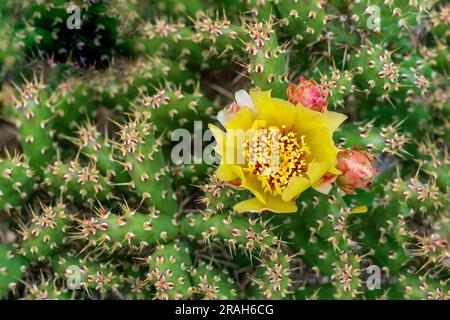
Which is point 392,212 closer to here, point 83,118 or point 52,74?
point 83,118

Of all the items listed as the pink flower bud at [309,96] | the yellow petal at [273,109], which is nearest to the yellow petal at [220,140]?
the yellow petal at [273,109]

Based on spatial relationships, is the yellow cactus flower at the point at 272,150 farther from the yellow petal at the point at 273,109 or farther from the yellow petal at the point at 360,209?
the yellow petal at the point at 360,209

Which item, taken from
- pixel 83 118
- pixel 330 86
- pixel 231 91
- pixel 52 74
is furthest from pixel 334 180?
pixel 52 74

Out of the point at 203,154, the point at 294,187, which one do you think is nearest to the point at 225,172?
the point at 294,187

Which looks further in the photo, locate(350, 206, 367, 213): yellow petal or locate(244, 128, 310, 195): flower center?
locate(350, 206, 367, 213): yellow petal

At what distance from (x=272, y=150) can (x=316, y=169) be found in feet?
0.54

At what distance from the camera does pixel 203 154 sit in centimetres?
249

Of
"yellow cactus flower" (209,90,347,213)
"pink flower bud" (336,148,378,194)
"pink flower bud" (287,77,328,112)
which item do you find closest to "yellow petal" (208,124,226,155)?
"yellow cactus flower" (209,90,347,213)

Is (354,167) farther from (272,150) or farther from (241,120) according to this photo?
(241,120)

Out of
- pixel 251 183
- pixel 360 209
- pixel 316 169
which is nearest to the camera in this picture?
pixel 316 169

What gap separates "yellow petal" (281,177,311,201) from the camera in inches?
78.5

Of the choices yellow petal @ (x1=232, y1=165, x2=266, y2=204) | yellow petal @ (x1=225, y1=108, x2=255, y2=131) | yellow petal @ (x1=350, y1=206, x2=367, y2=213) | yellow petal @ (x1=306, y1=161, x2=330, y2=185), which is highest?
yellow petal @ (x1=225, y1=108, x2=255, y2=131)

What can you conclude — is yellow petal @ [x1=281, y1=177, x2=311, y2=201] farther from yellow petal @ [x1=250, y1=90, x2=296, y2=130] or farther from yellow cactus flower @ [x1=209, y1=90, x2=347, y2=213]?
yellow petal @ [x1=250, y1=90, x2=296, y2=130]

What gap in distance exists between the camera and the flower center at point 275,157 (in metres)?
2.05
